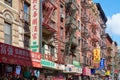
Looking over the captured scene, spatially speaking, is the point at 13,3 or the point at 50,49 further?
the point at 50,49

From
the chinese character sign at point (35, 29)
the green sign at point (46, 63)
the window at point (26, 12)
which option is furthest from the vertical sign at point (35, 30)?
the green sign at point (46, 63)

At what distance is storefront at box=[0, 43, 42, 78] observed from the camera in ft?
77.0

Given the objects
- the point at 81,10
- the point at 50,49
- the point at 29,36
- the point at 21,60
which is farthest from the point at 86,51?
the point at 21,60

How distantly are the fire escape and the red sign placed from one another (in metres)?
20.2

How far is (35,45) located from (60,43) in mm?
15006

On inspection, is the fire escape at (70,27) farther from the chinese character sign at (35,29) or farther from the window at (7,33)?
the window at (7,33)

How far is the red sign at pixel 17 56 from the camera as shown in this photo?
76.2 ft

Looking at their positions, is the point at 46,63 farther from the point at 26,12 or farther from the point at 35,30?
the point at 26,12

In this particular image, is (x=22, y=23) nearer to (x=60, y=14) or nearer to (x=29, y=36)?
(x=29, y=36)

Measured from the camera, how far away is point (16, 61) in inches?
973

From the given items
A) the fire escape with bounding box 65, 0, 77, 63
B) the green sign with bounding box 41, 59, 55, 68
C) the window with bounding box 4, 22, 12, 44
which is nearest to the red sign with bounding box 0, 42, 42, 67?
the window with bounding box 4, 22, 12, 44

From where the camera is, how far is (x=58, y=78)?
43.8 m

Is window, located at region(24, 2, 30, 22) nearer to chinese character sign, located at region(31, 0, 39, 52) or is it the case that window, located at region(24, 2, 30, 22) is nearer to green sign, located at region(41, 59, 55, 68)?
chinese character sign, located at region(31, 0, 39, 52)

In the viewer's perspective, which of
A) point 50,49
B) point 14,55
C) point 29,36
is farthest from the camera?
point 50,49
